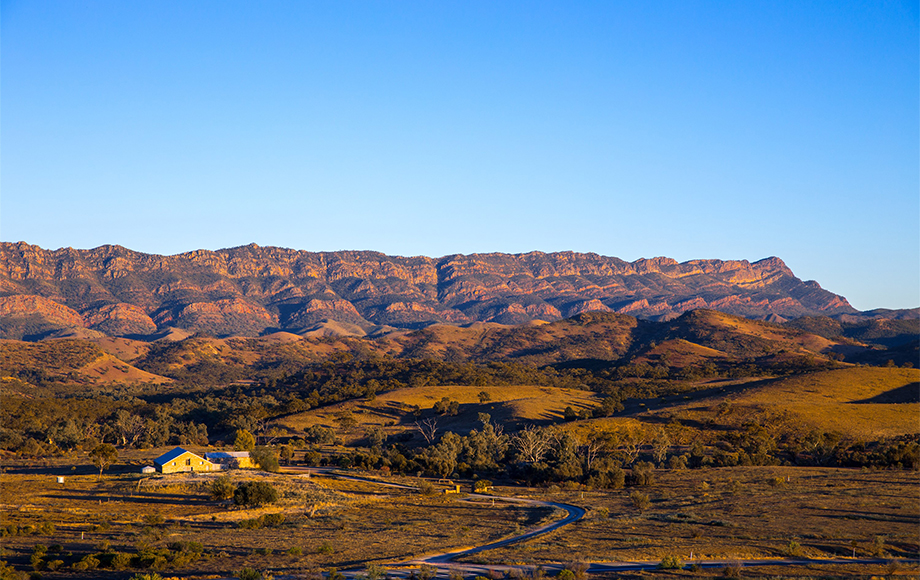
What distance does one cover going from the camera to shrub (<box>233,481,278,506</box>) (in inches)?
1895

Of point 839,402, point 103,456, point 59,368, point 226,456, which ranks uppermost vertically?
point 59,368

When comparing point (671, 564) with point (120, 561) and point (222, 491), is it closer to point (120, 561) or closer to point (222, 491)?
point (120, 561)

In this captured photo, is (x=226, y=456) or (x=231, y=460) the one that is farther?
(x=226, y=456)

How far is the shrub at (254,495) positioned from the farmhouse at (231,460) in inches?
686

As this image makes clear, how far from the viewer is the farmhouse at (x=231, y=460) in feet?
217

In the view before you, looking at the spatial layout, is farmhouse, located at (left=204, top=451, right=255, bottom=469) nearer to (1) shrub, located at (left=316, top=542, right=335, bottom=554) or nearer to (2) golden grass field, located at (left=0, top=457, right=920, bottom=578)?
(2) golden grass field, located at (left=0, top=457, right=920, bottom=578)

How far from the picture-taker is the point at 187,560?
31.7m

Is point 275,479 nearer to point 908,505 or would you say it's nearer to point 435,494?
point 435,494

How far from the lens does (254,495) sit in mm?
48250

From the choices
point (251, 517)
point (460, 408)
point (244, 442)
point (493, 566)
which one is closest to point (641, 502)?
point (493, 566)

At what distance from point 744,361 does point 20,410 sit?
131566 millimetres

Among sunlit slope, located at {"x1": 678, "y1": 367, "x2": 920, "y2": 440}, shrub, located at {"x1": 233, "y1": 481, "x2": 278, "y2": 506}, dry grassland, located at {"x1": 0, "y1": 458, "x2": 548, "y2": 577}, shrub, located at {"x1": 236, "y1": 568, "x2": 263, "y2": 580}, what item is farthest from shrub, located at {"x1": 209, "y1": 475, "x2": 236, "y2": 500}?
sunlit slope, located at {"x1": 678, "y1": 367, "x2": 920, "y2": 440}

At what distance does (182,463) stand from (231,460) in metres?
4.59

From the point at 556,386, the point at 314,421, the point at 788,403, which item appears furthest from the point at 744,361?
the point at 314,421
